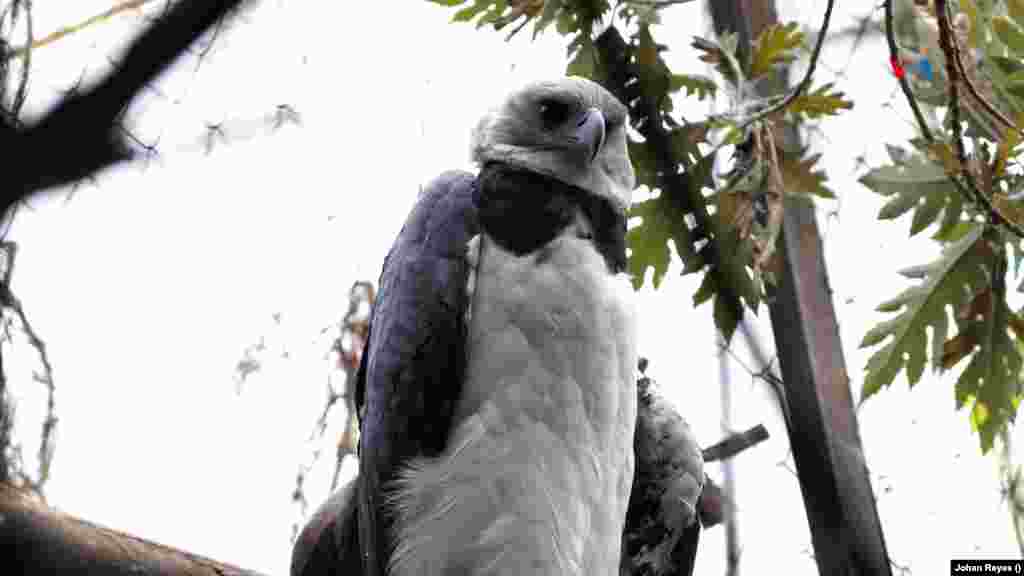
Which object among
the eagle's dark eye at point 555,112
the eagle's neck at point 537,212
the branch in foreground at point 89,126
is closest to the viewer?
the branch in foreground at point 89,126

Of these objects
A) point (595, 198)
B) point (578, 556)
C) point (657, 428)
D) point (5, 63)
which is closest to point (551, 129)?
point (595, 198)

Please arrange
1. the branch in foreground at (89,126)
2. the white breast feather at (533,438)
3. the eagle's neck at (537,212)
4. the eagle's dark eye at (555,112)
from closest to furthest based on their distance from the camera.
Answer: the branch in foreground at (89,126)
the white breast feather at (533,438)
the eagle's neck at (537,212)
the eagle's dark eye at (555,112)

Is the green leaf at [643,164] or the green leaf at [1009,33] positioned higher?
the green leaf at [1009,33]

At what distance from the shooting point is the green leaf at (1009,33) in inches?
50.4

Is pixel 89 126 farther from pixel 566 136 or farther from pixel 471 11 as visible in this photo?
pixel 471 11

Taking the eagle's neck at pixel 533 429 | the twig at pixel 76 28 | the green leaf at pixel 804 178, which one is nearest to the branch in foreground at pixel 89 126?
the twig at pixel 76 28

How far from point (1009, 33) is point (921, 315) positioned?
326mm

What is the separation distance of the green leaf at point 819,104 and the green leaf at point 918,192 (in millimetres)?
103

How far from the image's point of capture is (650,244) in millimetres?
1297

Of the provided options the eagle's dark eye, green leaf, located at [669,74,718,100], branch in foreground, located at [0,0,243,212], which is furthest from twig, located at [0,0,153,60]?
green leaf, located at [669,74,718,100]

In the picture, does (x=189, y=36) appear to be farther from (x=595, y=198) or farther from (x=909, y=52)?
(x=909, y=52)

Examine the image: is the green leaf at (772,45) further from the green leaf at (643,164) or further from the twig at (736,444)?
the twig at (736,444)

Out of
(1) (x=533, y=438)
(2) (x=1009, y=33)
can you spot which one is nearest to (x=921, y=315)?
(2) (x=1009, y=33)

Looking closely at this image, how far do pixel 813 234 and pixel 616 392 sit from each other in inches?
17.3
